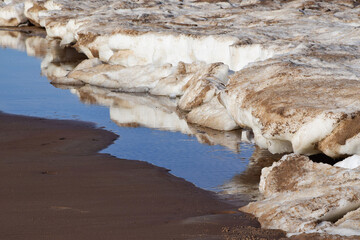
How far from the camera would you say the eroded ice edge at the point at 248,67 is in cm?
899

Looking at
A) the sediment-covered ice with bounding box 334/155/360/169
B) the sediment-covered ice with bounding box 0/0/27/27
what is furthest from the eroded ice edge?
the sediment-covered ice with bounding box 0/0/27/27

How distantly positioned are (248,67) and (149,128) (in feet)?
6.88

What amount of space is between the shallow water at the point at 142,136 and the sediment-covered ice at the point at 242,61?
1.75 feet

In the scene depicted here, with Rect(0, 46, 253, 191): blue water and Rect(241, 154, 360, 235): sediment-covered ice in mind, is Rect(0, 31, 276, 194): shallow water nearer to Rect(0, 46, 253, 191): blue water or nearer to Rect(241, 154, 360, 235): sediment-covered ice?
Rect(0, 46, 253, 191): blue water

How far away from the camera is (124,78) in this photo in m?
17.3

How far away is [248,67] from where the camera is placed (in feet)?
39.0

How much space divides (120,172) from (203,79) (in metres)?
5.27

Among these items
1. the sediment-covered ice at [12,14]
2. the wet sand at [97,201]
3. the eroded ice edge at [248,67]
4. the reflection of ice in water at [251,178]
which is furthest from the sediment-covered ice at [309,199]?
the sediment-covered ice at [12,14]

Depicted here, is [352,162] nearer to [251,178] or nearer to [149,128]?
[251,178]

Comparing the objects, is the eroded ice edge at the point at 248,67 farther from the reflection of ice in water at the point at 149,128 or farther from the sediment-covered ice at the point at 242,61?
the reflection of ice in water at the point at 149,128

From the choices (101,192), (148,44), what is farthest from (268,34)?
(101,192)

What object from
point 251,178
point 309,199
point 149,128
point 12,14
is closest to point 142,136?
point 149,128

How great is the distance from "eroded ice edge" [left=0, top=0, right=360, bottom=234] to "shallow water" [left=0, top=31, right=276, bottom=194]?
50 cm

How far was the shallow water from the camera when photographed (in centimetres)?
974
